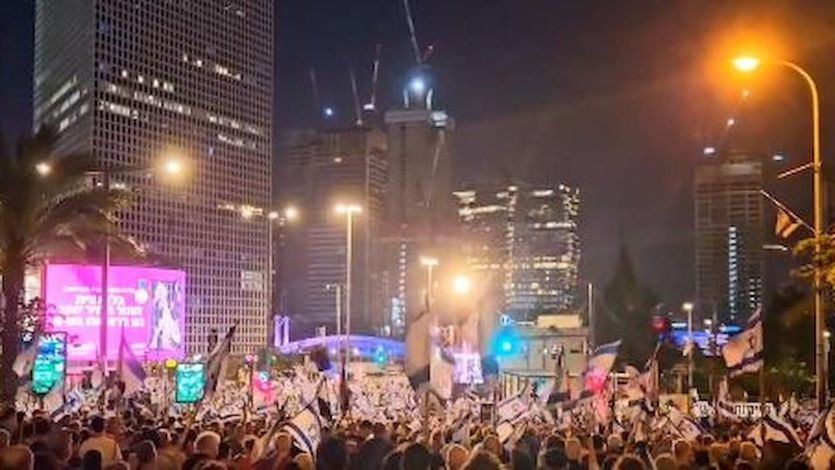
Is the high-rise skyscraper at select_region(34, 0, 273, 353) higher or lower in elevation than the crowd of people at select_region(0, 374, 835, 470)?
higher

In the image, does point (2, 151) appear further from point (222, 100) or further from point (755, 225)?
point (222, 100)

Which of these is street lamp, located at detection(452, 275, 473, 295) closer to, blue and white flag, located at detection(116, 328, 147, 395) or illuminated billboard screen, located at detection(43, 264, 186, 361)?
blue and white flag, located at detection(116, 328, 147, 395)

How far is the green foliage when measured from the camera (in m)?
83.9

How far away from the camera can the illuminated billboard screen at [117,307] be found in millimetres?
42688

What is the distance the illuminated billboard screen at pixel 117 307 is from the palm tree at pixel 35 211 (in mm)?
8451

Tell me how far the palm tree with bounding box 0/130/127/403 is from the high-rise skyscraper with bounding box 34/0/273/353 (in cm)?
11610

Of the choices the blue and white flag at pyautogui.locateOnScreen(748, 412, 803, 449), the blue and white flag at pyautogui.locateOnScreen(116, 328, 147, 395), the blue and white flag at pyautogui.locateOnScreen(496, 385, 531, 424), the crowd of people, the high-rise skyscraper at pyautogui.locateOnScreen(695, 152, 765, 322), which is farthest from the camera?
the high-rise skyscraper at pyautogui.locateOnScreen(695, 152, 765, 322)

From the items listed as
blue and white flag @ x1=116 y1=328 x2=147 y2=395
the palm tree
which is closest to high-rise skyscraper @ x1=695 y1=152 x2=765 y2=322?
the palm tree

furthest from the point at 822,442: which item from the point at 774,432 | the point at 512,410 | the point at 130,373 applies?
the point at 130,373

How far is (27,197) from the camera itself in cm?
2775

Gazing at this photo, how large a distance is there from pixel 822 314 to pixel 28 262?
17.4 m

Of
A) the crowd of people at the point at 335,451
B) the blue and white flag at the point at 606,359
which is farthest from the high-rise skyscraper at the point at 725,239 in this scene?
the crowd of people at the point at 335,451

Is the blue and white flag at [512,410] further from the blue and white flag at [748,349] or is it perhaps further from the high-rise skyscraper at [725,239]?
the high-rise skyscraper at [725,239]

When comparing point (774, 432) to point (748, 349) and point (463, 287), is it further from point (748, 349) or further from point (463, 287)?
point (463, 287)
